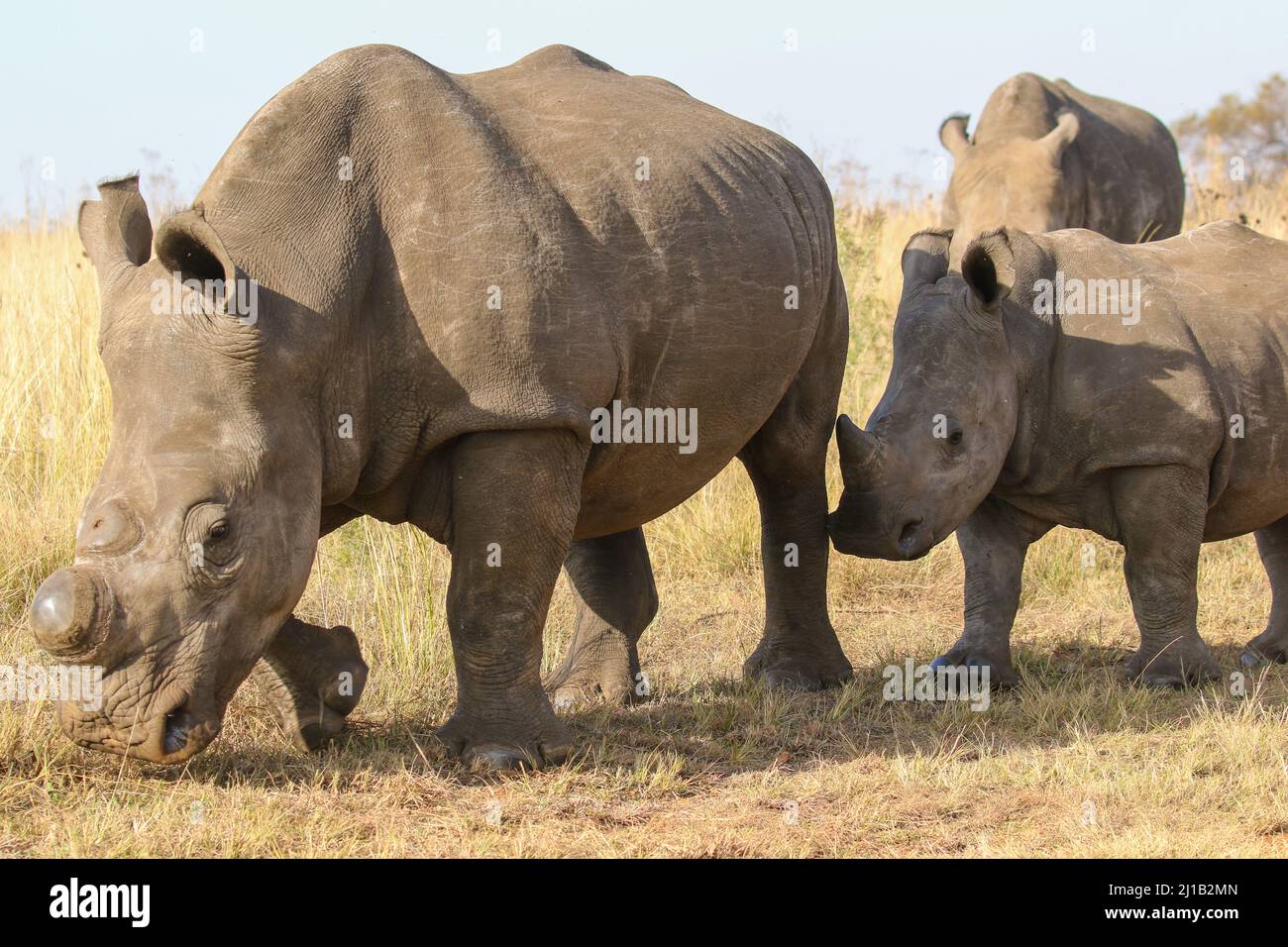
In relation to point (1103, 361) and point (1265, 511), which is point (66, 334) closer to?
point (1103, 361)

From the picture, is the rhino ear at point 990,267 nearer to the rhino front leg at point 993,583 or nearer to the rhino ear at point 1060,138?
the rhino front leg at point 993,583

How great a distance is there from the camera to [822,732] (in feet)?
19.4

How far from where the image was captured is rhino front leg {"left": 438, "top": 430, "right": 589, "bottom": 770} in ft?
16.4

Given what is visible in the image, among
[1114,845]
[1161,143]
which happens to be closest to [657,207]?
[1114,845]

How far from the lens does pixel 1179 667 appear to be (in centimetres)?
636

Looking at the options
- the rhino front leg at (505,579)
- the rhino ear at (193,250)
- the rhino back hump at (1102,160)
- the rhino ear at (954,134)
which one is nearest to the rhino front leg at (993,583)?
the rhino front leg at (505,579)

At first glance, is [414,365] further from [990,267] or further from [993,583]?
[993,583]

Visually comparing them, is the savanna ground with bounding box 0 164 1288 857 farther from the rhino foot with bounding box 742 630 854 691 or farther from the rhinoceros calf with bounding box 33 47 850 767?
the rhinoceros calf with bounding box 33 47 850 767

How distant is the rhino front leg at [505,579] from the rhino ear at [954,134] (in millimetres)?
9336

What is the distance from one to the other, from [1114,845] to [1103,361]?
2322mm

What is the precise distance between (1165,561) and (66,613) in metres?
3.89

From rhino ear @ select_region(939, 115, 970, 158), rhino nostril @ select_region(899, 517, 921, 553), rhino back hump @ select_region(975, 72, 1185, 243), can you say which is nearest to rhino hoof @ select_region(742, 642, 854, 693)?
rhino nostril @ select_region(899, 517, 921, 553)

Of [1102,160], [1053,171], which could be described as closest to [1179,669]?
[1053,171]

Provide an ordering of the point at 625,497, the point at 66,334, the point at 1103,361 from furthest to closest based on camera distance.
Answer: the point at 66,334 < the point at 1103,361 < the point at 625,497
